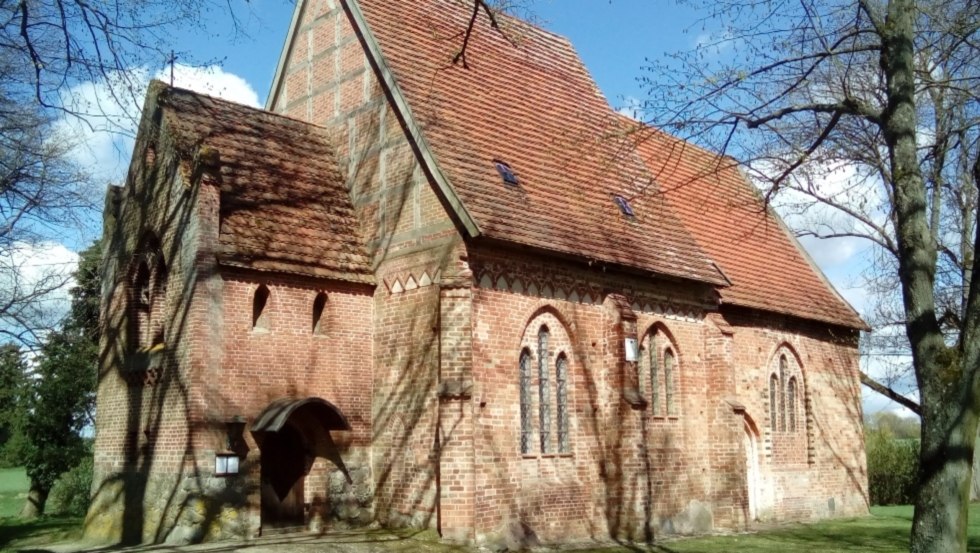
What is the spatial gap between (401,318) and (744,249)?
11744 mm

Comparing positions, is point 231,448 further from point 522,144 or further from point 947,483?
point 947,483

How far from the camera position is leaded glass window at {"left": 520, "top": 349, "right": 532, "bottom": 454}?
16.8 meters

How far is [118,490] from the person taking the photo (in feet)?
54.8

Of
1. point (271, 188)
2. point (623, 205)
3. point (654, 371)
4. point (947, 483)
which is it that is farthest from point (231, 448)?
point (947, 483)

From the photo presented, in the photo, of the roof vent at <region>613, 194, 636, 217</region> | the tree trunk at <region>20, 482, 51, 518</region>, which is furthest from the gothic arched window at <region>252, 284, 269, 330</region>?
the tree trunk at <region>20, 482, 51, 518</region>

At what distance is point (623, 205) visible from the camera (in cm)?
2059

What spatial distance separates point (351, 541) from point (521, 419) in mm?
3759

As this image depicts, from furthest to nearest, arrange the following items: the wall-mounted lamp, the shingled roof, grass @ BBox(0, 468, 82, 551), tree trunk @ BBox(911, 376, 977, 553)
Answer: grass @ BBox(0, 468, 82, 551) < the shingled roof < the wall-mounted lamp < tree trunk @ BBox(911, 376, 977, 553)

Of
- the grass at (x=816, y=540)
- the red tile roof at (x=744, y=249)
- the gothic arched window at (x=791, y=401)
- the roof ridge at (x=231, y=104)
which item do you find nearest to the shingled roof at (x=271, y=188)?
the roof ridge at (x=231, y=104)

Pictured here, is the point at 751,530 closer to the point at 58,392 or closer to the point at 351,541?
the point at 351,541

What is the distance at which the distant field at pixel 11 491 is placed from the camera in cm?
3531

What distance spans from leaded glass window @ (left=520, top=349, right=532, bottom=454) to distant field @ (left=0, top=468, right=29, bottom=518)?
22977 millimetres

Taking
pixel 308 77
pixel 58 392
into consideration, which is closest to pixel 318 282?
pixel 308 77

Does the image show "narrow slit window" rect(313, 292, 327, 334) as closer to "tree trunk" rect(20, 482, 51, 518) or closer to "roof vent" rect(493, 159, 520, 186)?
"roof vent" rect(493, 159, 520, 186)
